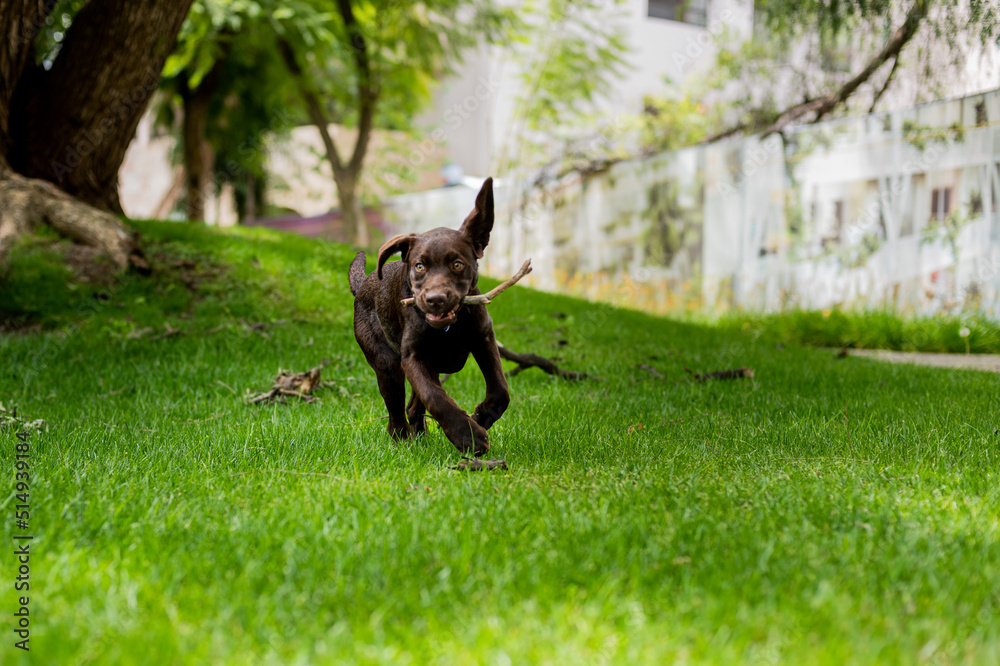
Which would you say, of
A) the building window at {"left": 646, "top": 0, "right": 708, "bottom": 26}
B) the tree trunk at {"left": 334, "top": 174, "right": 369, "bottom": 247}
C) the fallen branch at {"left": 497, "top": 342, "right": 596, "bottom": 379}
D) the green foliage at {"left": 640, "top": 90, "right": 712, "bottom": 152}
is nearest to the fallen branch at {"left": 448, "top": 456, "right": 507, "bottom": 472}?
the fallen branch at {"left": 497, "top": 342, "right": 596, "bottom": 379}

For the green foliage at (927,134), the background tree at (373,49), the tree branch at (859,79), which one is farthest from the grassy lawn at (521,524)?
the background tree at (373,49)

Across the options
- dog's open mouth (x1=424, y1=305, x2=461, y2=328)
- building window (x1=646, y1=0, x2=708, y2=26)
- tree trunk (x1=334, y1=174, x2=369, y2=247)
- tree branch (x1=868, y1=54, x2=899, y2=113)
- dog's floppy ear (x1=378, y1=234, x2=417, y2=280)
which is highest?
building window (x1=646, y1=0, x2=708, y2=26)

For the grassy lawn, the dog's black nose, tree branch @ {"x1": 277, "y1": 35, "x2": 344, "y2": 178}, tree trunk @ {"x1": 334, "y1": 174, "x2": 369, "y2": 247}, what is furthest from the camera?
tree trunk @ {"x1": 334, "y1": 174, "x2": 369, "y2": 247}

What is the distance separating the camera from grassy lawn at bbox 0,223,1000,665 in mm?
1853

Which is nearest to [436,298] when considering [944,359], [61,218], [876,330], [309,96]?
[61,218]

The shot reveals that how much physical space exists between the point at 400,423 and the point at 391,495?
97cm

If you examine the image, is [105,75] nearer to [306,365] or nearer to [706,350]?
[306,365]

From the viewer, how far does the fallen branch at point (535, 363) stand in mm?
4723

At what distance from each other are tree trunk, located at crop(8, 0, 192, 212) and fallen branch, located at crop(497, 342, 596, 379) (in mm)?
5442

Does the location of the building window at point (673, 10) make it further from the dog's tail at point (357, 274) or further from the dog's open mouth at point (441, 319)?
the dog's open mouth at point (441, 319)

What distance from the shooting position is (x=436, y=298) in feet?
9.83

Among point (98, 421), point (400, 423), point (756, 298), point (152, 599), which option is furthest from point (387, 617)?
point (756, 298)

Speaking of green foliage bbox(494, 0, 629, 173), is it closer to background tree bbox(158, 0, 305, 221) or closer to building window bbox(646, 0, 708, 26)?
background tree bbox(158, 0, 305, 221)

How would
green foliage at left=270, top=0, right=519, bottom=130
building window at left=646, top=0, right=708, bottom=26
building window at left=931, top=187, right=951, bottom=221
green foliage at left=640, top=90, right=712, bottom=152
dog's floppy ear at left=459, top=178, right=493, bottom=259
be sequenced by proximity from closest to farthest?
dog's floppy ear at left=459, top=178, right=493, bottom=259
building window at left=931, top=187, right=951, bottom=221
green foliage at left=270, top=0, right=519, bottom=130
green foliage at left=640, top=90, right=712, bottom=152
building window at left=646, top=0, right=708, bottom=26
